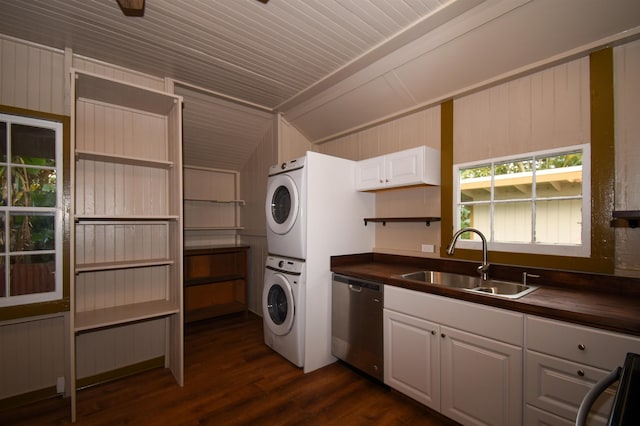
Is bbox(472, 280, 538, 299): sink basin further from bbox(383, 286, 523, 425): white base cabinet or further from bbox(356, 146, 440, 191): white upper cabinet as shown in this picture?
bbox(356, 146, 440, 191): white upper cabinet

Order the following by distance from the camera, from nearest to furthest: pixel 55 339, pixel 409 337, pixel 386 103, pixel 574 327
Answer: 1. pixel 574 327
2. pixel 409 337
3. pixel 55 339
4. pixel 386 103

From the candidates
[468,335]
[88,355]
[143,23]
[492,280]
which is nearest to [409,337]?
[468,335]

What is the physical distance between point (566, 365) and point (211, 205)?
3976mm

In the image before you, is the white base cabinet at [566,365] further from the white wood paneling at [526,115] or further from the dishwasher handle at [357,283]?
the white wood paneling at [526,115]

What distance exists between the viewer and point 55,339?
86.1 inches

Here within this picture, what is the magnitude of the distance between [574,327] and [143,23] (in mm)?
3143

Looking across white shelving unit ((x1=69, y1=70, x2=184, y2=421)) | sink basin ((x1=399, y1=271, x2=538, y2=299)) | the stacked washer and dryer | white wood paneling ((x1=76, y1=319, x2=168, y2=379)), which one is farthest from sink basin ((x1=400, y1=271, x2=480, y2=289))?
white wood paneling ((x1=76, y1=319, x2=168, y2=379))

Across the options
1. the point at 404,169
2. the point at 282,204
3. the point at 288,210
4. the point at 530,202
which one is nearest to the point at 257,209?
the point at 282,204

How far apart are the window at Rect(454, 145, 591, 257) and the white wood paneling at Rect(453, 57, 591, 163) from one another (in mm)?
88

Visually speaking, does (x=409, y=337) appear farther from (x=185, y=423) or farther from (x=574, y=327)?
(x=185, y=423)

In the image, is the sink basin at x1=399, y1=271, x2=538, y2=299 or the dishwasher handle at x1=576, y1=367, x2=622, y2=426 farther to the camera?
the sink basin at x1=399, y1=271, x2=538, y2=299

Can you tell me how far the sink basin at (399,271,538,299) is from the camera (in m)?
1.88

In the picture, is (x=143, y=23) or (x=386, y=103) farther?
(x=386, y=103)

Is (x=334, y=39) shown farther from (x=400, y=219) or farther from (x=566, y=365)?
(x=566, y=365)
